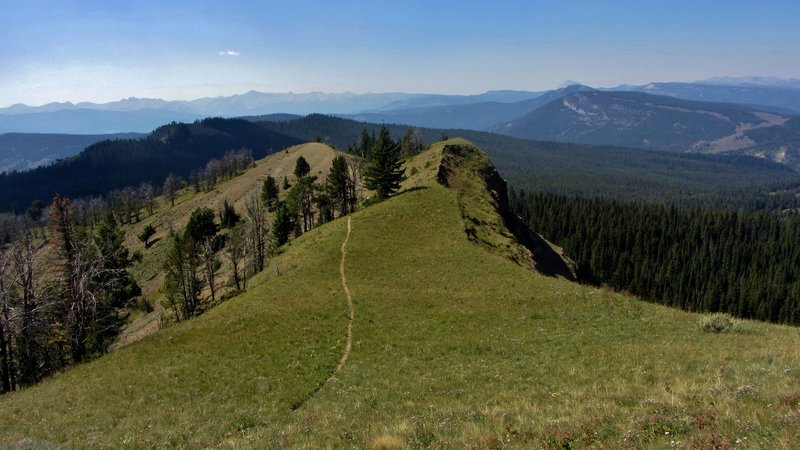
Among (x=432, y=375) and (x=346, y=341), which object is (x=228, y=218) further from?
(x=432, y=375)

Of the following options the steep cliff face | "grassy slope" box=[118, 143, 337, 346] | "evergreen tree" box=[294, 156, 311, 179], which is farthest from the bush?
Result: "evergreen tree" box=[294, 156, 311, 179]

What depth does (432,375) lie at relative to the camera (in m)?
25.5

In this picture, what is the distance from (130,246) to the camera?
14700 cm

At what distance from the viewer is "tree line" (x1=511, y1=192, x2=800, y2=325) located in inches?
4946

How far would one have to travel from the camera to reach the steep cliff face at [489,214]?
65.5 meters

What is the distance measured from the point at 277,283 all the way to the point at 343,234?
1602 cm

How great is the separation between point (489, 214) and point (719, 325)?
50256 millimetres

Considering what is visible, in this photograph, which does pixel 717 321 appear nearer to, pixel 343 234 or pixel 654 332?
pixel 654 332

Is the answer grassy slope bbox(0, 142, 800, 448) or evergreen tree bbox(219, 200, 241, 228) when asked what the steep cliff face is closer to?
grassy slope bbox(0, 142, 800, 448)

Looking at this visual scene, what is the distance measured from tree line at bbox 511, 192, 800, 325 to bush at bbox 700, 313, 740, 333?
306ft

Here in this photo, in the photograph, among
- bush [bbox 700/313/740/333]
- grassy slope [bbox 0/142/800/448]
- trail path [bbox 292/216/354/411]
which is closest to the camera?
grassy slope [bbox 0/142/800/448]

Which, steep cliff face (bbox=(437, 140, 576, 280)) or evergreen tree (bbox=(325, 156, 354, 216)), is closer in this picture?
steep cliff face (bbox=(437, 140, 576, 280))

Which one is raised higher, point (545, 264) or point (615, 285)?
point (545, 264)

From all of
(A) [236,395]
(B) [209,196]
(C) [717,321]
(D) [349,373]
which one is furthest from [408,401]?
(B) [209,196]
